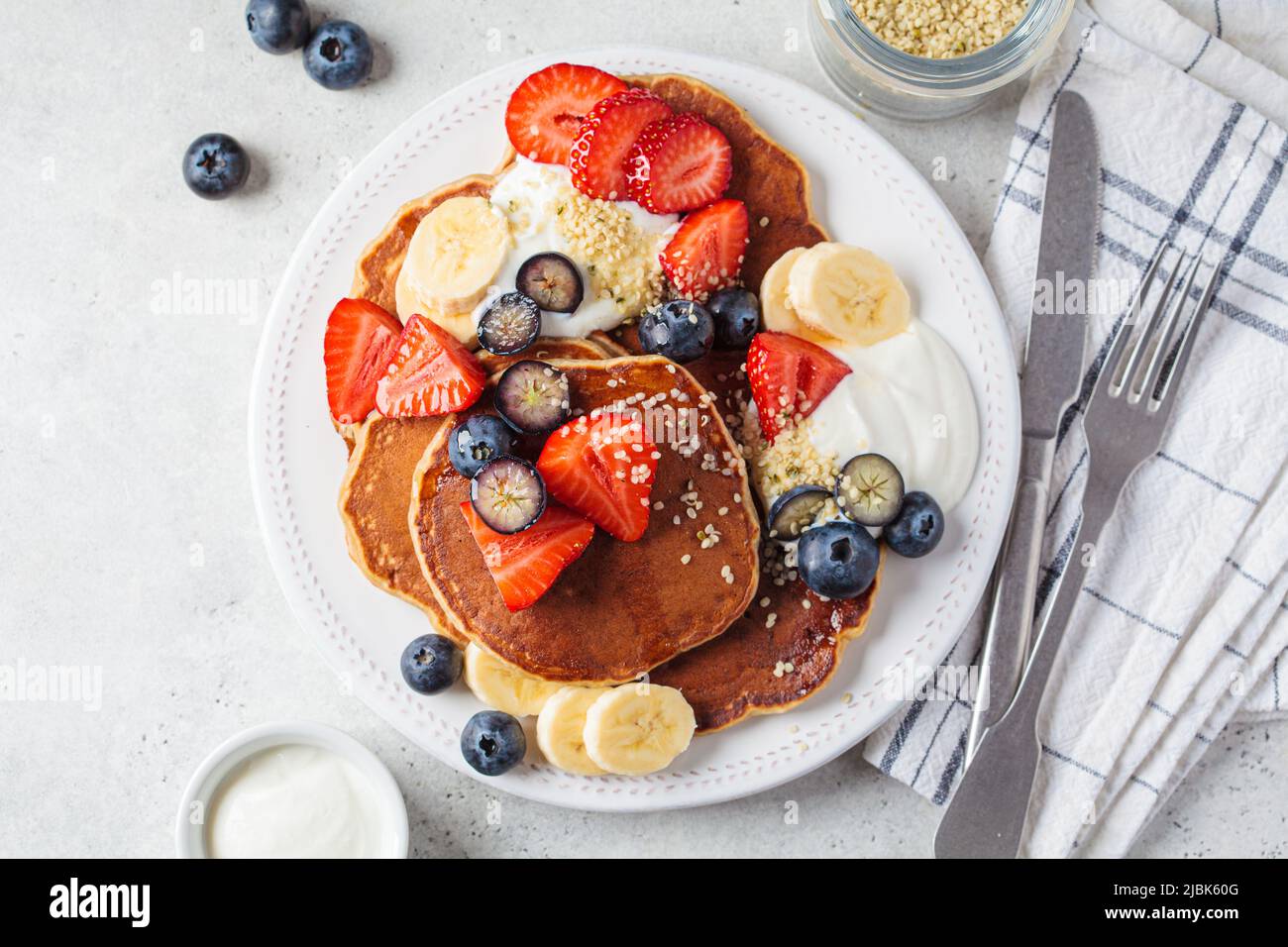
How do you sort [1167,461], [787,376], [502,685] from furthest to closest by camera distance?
1. [1167,461]
2. [502,685]
3. [787,376]

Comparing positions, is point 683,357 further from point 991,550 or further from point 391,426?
point 991,550

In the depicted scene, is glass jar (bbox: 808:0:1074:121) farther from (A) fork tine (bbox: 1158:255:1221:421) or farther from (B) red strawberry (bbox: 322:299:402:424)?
(B) red strawberry (bbox: 322:299:402:424)

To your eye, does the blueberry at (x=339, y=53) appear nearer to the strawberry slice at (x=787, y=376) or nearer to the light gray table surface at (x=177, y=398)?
the light gray table surface at (x=177, y=398)

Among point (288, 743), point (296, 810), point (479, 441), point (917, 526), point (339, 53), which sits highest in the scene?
point (339, 53)

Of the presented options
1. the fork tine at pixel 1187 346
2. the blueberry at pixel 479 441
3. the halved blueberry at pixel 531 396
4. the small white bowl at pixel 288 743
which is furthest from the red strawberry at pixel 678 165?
the small white bowl at pixel 288 743

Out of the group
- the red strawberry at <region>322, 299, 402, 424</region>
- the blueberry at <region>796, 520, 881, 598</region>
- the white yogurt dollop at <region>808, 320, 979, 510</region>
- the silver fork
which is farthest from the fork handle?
the red strawberry at <region>322, 299, 402, 424</region>

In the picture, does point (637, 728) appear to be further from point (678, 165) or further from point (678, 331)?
point (678, 165)

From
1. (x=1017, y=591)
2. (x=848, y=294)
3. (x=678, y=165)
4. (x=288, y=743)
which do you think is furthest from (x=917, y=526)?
(x=288, y=743)

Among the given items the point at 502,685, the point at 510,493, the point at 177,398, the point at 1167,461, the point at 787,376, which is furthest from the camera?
the point at 177,398

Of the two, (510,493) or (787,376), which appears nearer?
(510,493)

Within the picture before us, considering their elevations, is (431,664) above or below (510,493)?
below
